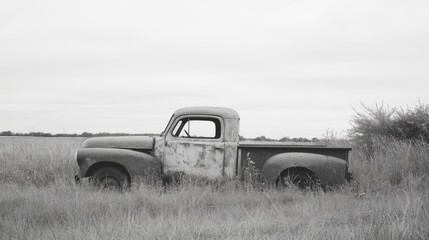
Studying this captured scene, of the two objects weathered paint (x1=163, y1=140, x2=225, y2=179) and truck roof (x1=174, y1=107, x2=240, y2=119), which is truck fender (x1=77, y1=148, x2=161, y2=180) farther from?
truck roof (x1=174, y1=107, x2=240, y2=119)

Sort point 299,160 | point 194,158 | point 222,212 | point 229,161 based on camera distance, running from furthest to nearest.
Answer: point 194,158 → point 229,161 → point 299,160 → point 222,212

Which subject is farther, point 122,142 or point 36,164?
point 36,164

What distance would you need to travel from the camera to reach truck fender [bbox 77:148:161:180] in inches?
281

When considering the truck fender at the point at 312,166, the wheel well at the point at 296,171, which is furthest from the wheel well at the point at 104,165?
the wheel well at the point at 296,171

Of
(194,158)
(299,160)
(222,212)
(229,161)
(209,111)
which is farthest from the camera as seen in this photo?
(209,111)

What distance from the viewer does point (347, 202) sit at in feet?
19.4

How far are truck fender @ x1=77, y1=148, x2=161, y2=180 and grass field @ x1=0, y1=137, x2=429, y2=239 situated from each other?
29cm

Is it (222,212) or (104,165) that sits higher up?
(104,165)

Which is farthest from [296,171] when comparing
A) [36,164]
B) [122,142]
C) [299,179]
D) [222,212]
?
→ [36,164]

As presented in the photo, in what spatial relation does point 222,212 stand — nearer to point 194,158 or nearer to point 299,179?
point 194,158

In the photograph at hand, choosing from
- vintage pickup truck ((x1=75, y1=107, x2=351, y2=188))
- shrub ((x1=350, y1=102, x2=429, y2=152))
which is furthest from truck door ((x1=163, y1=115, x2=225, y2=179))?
shrub ((x1=350, y1=102, x2=429, y2=152))

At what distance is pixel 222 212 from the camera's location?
5.51m

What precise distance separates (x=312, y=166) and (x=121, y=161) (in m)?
3.26

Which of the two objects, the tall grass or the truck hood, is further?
the tall grass
